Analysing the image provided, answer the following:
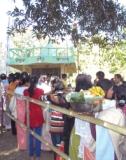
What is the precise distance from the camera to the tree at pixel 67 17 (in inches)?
384

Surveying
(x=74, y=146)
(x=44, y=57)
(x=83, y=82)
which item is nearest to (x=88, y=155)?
(x=74, y=146)

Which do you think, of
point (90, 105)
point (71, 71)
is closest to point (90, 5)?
point (90, 105)

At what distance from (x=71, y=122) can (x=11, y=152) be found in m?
3.20

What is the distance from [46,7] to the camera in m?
9.70

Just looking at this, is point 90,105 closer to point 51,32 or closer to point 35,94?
point 35,94

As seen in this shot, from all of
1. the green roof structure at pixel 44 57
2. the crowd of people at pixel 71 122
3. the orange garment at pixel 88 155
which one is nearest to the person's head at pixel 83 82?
the crowd of people at pixel 71 122

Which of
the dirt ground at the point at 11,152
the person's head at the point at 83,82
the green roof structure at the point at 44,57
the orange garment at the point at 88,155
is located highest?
the green roof structure at the point at 44,57

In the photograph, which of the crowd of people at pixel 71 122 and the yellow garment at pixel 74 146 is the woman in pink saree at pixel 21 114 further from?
the yellow garment at pixel 74 146

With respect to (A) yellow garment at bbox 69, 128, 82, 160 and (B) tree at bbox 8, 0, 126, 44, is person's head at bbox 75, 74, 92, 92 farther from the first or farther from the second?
(B) tree at bbox 8, 0, 126, 44

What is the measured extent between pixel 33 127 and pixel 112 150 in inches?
141

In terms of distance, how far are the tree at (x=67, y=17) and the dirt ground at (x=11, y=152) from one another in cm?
246

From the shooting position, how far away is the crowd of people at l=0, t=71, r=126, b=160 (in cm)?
450

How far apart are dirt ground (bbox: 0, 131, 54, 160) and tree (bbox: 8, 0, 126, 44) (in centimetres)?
246

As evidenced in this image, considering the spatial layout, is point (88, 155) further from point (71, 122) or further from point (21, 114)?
point (21, 114)
